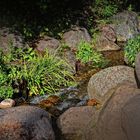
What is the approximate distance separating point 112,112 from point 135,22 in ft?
28.8

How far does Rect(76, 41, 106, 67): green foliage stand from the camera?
11688 mm

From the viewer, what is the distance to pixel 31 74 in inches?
385

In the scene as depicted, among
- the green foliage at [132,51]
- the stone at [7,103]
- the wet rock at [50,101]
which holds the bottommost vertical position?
the wet rock at [50,101]

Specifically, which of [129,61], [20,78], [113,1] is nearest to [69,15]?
[113,1]

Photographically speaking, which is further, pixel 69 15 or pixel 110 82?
pixel 69 15

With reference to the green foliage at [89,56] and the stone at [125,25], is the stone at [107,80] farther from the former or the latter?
the stone at [125,25]

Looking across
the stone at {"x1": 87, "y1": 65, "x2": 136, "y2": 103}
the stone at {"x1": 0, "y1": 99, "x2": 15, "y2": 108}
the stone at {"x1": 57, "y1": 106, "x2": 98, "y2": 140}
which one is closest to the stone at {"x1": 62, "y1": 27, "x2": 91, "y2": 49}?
the stone at {"x1": 87, "y1": 65, "x2": 136, "y2": 103}

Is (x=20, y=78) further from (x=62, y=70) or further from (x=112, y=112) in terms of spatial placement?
(x=112, y=112)

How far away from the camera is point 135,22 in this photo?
47.6 feet

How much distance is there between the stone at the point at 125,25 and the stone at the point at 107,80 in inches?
178

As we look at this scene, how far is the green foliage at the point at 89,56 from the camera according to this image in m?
11.7

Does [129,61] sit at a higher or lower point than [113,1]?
lower

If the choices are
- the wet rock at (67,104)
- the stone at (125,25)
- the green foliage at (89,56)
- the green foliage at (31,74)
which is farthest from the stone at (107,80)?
the stone at (125,25)

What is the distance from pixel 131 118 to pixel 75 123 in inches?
79.1
